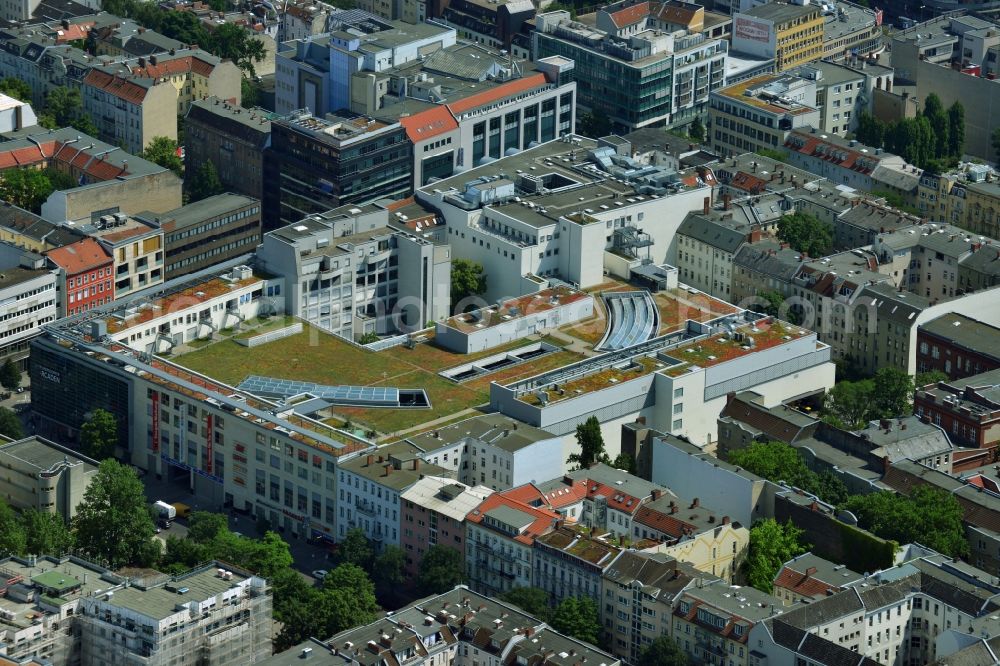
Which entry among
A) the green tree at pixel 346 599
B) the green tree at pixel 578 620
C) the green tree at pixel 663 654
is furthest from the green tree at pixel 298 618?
the green tree at pixel 663 654

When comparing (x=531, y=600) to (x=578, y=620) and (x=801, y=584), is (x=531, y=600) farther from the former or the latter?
(x=801, y=584)

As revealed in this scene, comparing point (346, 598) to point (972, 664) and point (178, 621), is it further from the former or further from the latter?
point (972, 664)

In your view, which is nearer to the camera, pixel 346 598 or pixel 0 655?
pixel 0 655

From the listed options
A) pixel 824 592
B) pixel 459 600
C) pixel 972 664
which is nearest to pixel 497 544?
pixel 459 600

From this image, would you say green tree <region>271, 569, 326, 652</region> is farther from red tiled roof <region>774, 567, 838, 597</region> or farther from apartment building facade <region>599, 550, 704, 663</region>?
red tiled roof <region>774, 567, 838, 597</region>

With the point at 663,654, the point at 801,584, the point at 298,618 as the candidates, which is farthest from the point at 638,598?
the point at 298,618
